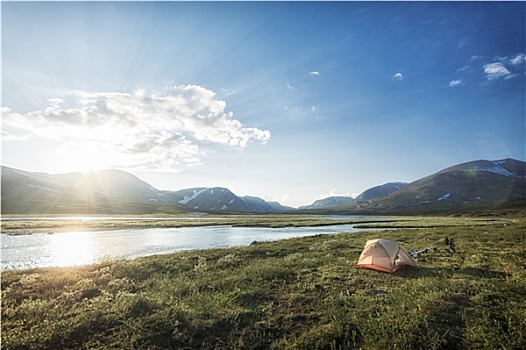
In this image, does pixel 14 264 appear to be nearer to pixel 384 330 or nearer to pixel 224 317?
pixel 224 317

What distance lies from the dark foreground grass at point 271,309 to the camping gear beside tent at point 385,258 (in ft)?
2.29

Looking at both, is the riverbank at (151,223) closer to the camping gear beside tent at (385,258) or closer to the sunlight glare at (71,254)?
the sunlight glare at (71,254)

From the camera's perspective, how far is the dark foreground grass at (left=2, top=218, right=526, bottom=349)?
374 inches

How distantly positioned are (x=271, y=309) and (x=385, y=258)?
10.7m

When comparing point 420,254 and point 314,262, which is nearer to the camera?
point 314,262

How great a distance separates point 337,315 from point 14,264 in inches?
1257

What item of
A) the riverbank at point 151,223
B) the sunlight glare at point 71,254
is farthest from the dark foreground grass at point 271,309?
the riverbank at point 151,223

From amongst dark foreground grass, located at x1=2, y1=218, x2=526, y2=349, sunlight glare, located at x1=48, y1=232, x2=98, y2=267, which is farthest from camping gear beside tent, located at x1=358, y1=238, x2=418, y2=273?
sunlight glare, located at x1=48, y1=232, x2=98, y2=267

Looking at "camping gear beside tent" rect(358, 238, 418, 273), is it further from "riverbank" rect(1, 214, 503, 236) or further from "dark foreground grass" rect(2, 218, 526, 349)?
"riverbank" rect(1, 214, 503, 236)

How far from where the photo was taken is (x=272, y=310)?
12.2m

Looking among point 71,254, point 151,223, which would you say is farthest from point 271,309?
point 151,223

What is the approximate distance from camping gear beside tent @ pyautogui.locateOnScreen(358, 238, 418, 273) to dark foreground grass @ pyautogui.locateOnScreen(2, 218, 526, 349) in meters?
0.70

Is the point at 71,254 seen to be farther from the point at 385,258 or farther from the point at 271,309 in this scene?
the point at 385,258

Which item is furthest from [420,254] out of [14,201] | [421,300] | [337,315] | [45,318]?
[14,201]
